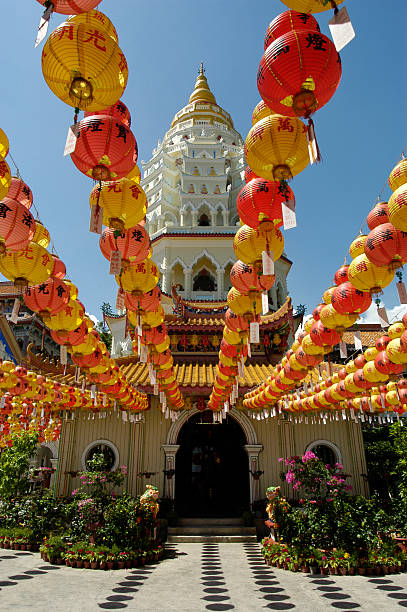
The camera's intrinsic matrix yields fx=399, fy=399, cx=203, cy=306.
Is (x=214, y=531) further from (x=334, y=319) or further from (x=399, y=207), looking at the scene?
(x=399, y=207)

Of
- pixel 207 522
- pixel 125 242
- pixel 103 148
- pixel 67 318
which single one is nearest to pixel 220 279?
pixel 207 522

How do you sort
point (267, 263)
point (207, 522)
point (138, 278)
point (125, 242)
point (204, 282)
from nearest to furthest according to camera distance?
point (267, 263) < point (125, 242) < point (138, 278) < point (207, 522) < point (204, 282)

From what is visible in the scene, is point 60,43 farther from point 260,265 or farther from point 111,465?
point 111,465

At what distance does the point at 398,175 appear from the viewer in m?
3.47

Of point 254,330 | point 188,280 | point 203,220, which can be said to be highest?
point 203,220

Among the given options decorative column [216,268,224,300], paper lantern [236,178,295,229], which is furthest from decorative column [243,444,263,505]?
paper lantern [236,178,295,229]

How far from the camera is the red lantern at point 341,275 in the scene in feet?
16.0

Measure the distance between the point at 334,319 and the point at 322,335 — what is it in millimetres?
647

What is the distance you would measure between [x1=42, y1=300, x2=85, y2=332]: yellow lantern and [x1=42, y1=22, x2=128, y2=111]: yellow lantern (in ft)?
9.56

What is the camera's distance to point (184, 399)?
13.1m

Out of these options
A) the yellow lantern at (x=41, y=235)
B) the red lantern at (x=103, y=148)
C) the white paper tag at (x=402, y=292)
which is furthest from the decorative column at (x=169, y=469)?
the red lantern at (x=103, y=148)

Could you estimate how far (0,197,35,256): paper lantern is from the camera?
3480 mm

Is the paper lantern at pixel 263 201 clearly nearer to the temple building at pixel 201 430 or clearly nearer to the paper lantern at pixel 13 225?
the paper lantern at pixel 13 225

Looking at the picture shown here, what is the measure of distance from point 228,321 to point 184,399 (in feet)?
25.5
